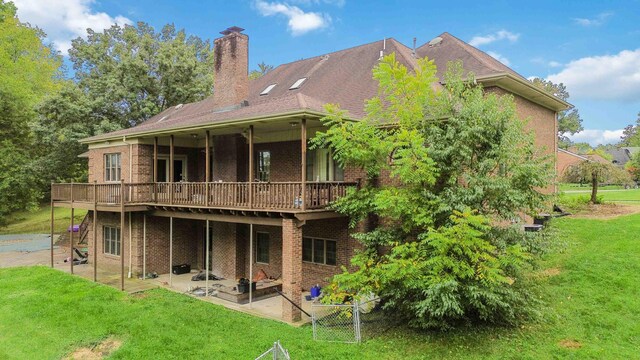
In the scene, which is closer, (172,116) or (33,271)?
(33,271)

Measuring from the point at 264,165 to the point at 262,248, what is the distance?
11.0 ft

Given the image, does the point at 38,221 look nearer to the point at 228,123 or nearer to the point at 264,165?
the point at 264,165

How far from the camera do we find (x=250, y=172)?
12461mm

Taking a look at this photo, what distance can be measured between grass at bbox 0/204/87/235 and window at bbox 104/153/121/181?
17189 millimetres

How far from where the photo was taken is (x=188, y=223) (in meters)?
18.9

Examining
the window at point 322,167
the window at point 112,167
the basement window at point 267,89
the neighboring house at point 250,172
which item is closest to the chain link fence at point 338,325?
the neighboring house at point 250,172

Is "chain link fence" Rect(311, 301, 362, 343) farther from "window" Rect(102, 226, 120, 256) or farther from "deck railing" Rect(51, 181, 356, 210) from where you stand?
"window" Rect(102, 226, 120, 256)

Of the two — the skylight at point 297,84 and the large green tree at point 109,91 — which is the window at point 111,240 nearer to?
the skylight at point 297,84

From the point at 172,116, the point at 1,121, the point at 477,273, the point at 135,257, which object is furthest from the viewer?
the point at 1,121

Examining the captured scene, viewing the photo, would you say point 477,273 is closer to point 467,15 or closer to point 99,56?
point 467,15

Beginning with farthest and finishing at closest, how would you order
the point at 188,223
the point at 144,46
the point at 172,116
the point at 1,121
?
the point at 1,121, the point at 144,46, the point at 172,116, the point at 188,223

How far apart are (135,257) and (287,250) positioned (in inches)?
369

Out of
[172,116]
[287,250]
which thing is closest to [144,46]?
[172,116]

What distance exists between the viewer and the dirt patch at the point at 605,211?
1778 cm
